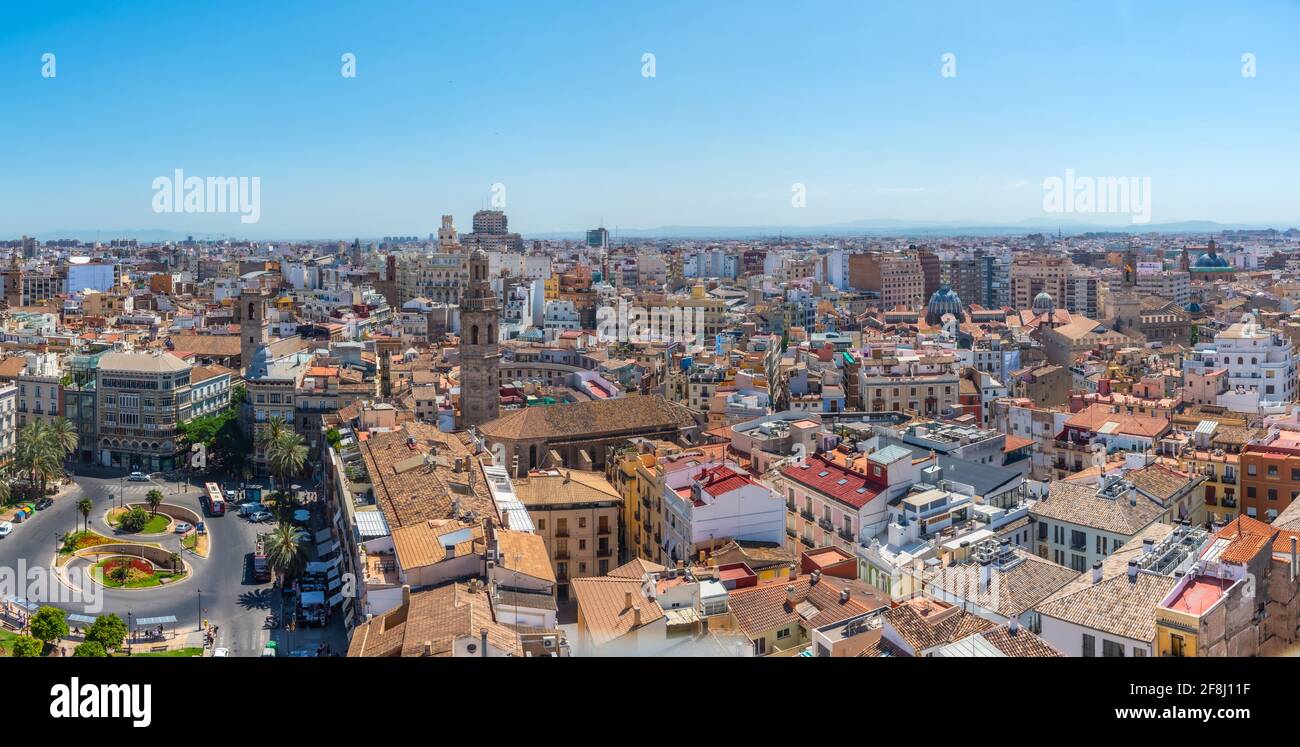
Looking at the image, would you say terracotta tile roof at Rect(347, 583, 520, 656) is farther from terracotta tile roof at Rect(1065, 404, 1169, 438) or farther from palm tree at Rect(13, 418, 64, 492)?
palm tree at Rect(13, 418, 64, 492)

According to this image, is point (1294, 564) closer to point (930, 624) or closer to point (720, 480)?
point (930, 624)

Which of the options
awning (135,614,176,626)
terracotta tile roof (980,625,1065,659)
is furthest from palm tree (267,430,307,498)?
terracotta tile roof (980,625,1065,659)

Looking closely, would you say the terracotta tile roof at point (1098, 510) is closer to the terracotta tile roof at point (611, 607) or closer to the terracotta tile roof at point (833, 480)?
the terracotta tile roof at point (833, 480)

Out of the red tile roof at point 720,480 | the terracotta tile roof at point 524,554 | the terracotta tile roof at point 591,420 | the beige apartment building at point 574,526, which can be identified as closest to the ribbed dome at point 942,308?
the terracotta tile roof at point 591,420

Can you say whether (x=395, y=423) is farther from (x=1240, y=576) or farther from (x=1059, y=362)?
(x=1059, y=362)
